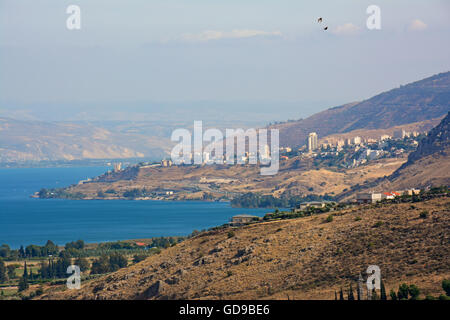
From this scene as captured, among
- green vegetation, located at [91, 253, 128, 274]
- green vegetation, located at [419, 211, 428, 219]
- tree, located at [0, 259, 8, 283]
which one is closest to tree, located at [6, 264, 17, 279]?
tree, located at [0, 259, 8, 283]

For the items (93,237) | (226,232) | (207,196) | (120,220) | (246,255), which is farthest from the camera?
(207,196)

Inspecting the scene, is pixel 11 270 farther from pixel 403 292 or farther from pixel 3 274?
pixel 403 292

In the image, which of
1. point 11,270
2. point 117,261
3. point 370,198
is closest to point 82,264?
point 117,261

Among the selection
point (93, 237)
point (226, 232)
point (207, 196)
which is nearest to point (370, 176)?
point (207, 196)

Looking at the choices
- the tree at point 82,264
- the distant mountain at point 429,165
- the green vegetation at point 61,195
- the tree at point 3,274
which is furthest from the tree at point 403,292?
the green vegetation at point 61,195

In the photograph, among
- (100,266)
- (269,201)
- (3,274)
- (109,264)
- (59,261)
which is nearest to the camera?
(100,266)

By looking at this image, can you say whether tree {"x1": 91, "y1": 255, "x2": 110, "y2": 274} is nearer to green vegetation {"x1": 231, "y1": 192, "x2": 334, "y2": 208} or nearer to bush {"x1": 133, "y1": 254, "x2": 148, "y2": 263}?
bush {"x1": 133, "y1": 254, "x2": 148, "y2": 263}
